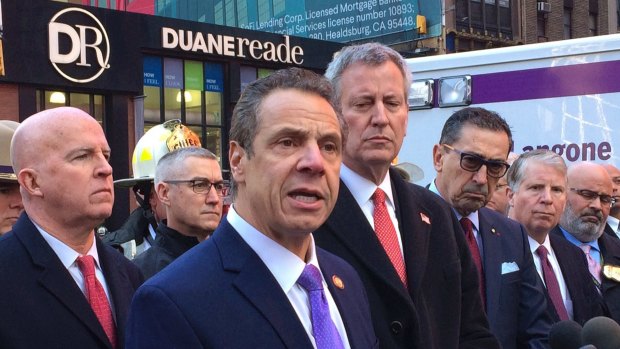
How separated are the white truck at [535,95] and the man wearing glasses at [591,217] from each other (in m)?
1.75

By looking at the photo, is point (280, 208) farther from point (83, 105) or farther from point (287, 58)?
point (287, 58)

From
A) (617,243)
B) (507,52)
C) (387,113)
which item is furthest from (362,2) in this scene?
(387,113)

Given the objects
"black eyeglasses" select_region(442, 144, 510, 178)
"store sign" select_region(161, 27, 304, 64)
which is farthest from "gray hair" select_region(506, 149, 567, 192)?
"store sign" select_region(161, 27, 304, 64)

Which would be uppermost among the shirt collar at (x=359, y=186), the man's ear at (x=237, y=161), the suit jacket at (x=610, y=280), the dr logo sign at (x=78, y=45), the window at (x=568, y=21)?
the window at (x=568, y=21)

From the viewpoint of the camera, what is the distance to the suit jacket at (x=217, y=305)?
2.27 m

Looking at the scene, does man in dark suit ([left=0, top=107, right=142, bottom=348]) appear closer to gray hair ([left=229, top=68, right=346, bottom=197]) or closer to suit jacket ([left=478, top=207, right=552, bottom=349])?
gray hair ([left=229, top=68, right=346, bottom=197])

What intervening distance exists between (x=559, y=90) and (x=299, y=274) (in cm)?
611

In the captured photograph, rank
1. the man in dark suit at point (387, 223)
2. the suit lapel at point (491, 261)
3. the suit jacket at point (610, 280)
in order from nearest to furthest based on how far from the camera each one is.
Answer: the man in dark suit at point (387, 223) → the suit lapel at point (491, 261) → the suit jacket at point (610, 280)

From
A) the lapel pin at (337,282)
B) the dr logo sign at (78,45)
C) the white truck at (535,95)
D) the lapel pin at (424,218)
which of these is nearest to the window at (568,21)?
the dr logo sign at (78,45)

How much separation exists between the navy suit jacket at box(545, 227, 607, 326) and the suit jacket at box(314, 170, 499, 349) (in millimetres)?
1642

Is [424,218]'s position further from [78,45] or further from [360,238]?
[78,45]

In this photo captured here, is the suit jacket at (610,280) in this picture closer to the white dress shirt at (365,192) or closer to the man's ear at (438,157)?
the man's ear at (438,157)

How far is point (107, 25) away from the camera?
2517 cm

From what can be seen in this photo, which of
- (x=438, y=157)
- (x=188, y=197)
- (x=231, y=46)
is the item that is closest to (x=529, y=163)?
(x=438, y=157)
